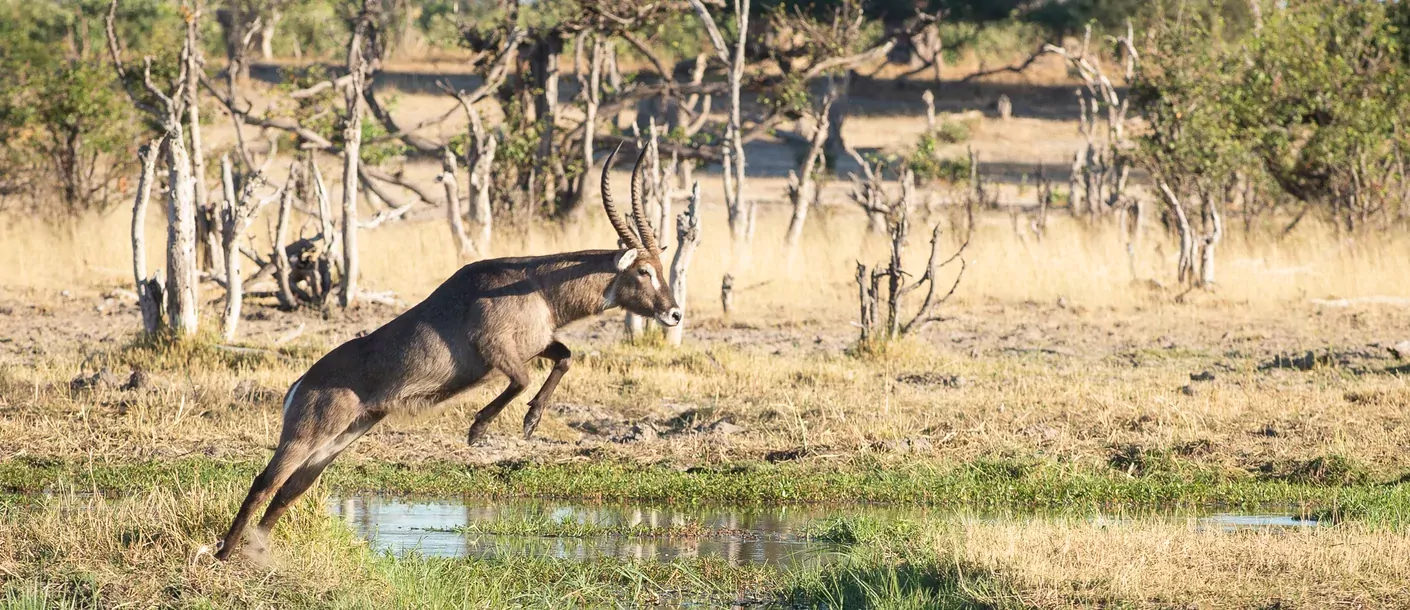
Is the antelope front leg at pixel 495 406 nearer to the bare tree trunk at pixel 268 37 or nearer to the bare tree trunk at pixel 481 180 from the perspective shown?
the bare tree trunk at pixel 481 180

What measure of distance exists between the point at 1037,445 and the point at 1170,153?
11.7 metres

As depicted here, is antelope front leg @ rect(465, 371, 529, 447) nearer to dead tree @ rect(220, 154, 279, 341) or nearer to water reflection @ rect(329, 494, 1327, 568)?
water reflection @ rect(329, 494, 1327, 568)

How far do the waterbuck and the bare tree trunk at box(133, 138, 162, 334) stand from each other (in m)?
6.26

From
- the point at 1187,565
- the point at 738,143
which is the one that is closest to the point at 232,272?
the point at 738,143

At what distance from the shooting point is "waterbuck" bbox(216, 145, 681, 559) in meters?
6.27

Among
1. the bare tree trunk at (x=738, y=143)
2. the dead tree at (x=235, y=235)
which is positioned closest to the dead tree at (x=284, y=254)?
the dead tree at (x=235, y=235)

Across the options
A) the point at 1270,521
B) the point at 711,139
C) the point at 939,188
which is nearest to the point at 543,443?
the point at 1270,521

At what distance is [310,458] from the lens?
6406 mm

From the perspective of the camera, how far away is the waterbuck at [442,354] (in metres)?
6.27

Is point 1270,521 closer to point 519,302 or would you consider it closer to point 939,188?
point 519,302

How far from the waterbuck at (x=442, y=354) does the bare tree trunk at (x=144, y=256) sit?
626 cm

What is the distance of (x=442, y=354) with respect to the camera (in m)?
6.27

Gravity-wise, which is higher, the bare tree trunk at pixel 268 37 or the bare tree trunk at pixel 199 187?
the bare tree trunk at pixel 268 37

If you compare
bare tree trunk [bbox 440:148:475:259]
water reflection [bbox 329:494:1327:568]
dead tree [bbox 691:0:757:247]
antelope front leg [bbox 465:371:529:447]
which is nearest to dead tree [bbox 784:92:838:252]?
dead tree [bbox 691:0:757:247]
